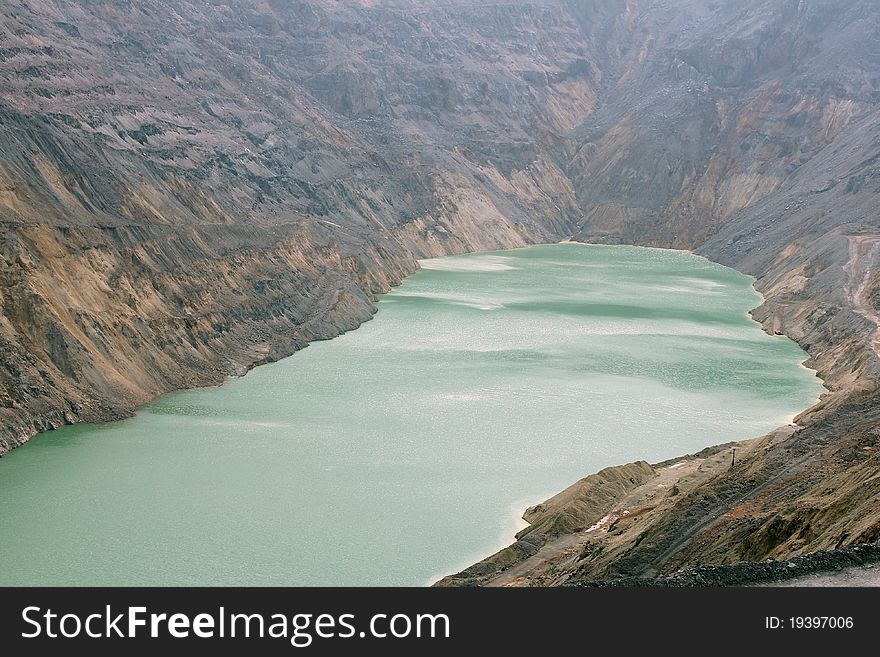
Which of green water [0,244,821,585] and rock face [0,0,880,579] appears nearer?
green water [0,244,821,585]

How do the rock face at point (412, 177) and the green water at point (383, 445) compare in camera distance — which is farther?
the rock face at point (412, 177)

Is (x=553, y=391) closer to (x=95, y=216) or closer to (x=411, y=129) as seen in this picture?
(x=95, y=216)

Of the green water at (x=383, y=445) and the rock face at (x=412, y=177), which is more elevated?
the rock face at (x=412, y=177)

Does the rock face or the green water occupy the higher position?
the rock face

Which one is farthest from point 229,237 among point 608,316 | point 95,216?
point 608,316
